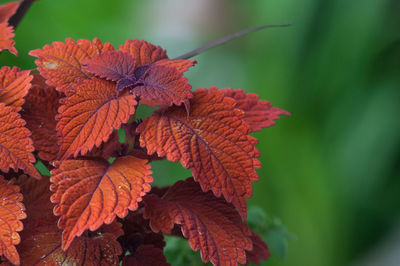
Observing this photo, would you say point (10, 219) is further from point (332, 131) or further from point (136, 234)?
point (332, 131)

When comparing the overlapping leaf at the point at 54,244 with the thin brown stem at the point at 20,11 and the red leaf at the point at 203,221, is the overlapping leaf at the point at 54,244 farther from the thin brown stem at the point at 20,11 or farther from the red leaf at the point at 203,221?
the thin brown stem at the point at 20,11

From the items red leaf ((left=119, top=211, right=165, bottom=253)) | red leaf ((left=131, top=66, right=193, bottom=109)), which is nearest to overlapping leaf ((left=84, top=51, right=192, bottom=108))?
red leaf ((left=131, top=66, right=193, bottom=109))

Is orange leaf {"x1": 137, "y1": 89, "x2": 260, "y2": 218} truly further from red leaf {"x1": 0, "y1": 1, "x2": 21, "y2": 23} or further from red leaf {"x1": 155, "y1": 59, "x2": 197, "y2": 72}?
red leaf {"x1": 0, "y1": 1, "x2": 21, "y2": 23}

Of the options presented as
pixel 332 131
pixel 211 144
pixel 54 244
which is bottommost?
pixel 332 131

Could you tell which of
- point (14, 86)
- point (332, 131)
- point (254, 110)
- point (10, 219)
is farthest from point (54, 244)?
point (332, 131)

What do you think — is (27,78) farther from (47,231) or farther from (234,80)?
(234,80)

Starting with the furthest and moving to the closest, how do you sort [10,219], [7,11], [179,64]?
[7,11] < [179,64] < [10,219]

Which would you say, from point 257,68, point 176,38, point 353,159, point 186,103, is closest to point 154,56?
point 186,103
